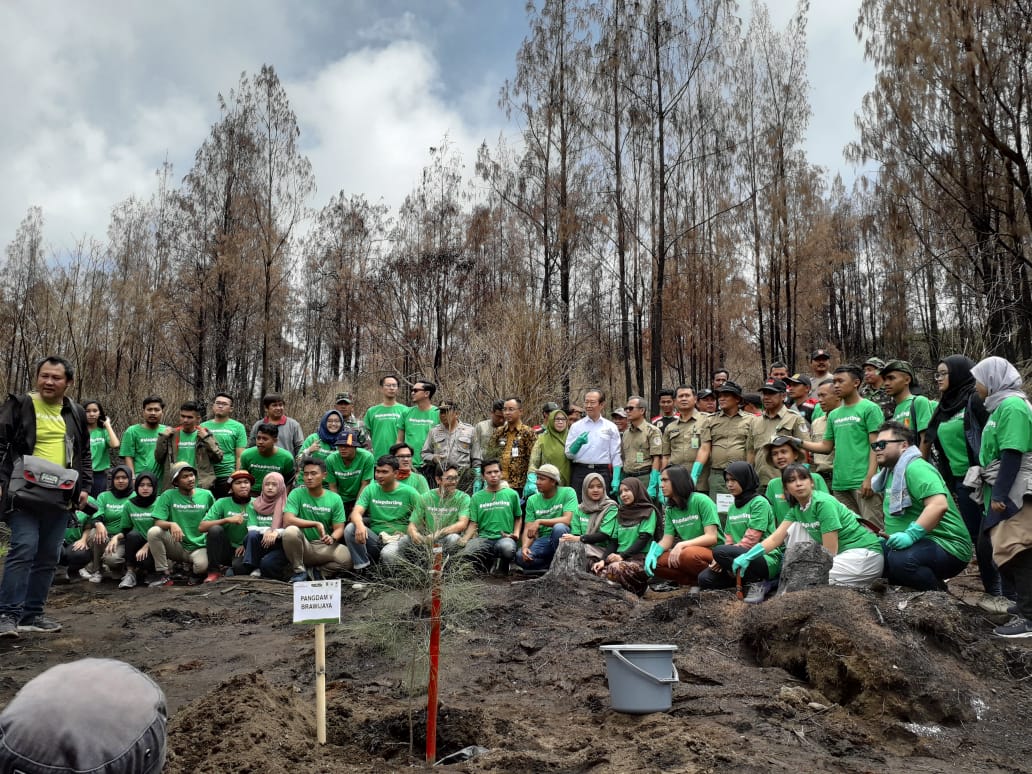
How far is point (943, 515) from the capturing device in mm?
5660

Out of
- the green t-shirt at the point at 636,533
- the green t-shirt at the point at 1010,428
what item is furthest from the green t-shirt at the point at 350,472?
the green t-shirt at the point at 1010,428

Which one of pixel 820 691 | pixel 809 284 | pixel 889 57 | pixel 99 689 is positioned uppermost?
pixel 889 57

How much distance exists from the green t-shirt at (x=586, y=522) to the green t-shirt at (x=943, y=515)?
2.84 meters

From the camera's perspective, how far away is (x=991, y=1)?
11625 millimetres

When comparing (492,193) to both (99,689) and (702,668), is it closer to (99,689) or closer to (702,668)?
(702,668)

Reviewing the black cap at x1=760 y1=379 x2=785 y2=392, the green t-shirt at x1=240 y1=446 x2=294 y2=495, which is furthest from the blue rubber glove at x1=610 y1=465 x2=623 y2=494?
the green t-shirt at x1=240 y1=446 x2=294 y2=495

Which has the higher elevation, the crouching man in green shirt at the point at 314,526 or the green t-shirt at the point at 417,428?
the green t-shirt at the point at 417,428

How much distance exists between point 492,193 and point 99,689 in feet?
71.6

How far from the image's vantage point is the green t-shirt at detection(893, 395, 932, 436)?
6617 mm

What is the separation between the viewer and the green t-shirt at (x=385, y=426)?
9375 mm

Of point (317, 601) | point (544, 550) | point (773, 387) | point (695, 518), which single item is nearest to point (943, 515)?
point (695, 518)

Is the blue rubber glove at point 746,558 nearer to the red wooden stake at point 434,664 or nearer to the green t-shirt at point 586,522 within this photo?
the green t-shirt at point 586,522

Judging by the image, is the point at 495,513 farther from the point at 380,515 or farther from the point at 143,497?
the point at 143,497

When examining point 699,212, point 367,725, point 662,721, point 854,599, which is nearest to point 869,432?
point 854,599
